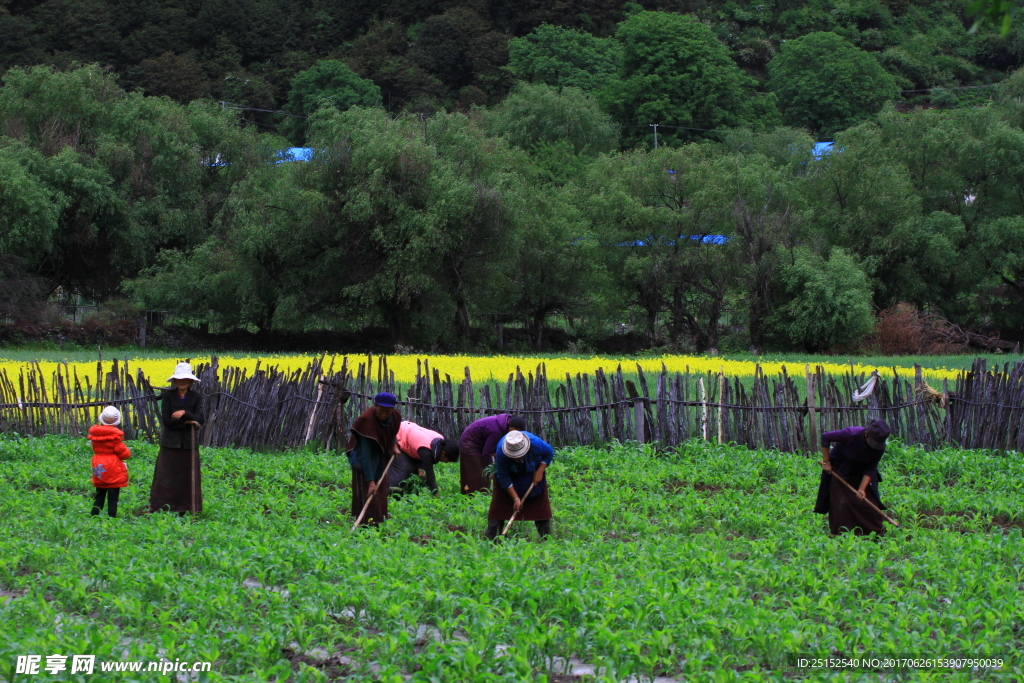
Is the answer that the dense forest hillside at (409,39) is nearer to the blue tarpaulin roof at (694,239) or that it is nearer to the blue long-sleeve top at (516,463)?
the blue tarpaulin roof at (694,239)

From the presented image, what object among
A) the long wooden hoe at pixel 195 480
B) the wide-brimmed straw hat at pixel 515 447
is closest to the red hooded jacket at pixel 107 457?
the long wooden hoe at pixel 195 480

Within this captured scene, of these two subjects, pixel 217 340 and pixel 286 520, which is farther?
pixel 217 340

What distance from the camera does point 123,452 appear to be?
9.46 m

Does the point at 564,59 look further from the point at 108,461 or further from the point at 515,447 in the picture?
the point at 515,447

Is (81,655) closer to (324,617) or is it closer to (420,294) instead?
(324,617)

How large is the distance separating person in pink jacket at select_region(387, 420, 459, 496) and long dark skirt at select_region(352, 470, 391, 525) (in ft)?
3.71

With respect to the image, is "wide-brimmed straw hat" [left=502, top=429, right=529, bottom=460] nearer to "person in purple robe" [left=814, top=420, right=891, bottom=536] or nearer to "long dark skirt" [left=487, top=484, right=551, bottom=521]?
"long dark skirt" [left=487, top=484, right=551, bottom=521]

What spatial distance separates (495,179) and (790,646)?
100 ft

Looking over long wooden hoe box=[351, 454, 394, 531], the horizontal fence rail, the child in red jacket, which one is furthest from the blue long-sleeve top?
the horizontal fence rail

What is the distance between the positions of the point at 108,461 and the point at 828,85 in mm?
69865

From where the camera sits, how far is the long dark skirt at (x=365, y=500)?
926 centimetres

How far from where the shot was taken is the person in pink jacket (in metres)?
10.7

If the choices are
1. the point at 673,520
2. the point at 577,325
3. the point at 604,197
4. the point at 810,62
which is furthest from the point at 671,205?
the point at 810,62

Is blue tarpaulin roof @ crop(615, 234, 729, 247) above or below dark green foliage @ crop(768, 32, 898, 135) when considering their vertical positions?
below
